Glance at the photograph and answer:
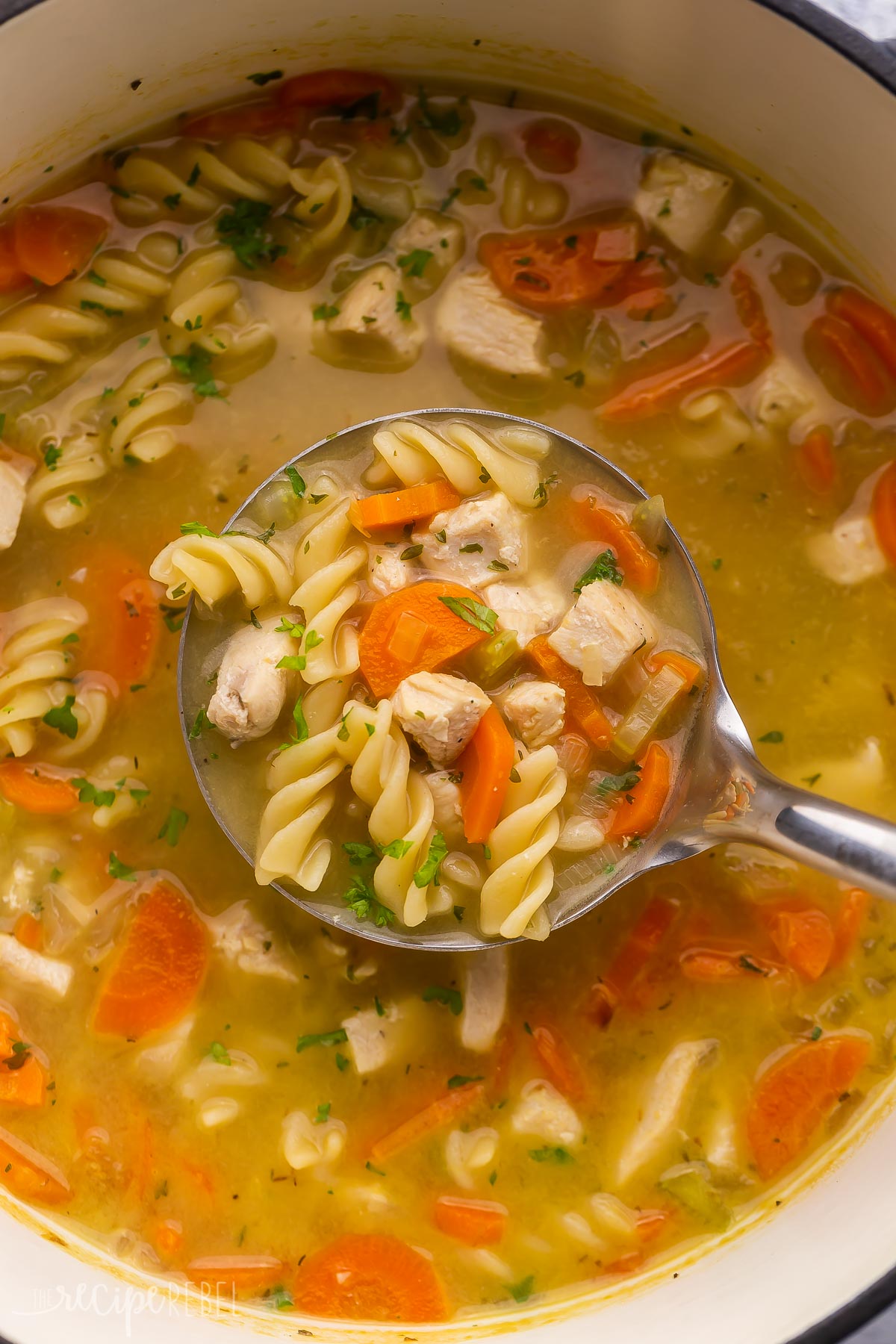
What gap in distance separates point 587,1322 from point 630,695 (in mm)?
2243

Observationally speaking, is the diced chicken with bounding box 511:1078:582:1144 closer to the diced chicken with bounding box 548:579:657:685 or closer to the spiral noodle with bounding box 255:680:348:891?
the spiral noodle with bounding box 255:680:348:891

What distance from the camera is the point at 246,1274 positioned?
4.08m

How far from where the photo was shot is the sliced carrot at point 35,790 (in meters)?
4.14

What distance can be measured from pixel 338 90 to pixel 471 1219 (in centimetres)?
420

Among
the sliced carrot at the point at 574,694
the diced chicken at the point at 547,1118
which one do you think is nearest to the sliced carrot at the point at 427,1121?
the diced chicken at the point at 547,1118

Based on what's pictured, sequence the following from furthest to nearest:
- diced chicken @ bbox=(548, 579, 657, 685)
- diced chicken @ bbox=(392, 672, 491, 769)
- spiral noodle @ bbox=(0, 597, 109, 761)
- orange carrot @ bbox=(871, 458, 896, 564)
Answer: orange carrot @ bbox=(871, 458, 896, 564)
spiral noodle @ bbox=(0, 597, 109, 761)
diced chicken @ bbox=(548, 579, 657, 685)
diced chicken @ bbox=(392, 672, 491, 769)

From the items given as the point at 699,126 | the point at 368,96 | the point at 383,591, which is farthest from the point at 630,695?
the point at 368,96

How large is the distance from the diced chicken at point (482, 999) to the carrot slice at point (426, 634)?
1.14 m

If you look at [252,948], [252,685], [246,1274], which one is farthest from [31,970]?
[252,685]

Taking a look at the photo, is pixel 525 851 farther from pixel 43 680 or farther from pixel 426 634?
pixel 43 680

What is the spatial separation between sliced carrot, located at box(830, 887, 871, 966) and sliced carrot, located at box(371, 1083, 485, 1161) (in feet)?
Answer: 4.61

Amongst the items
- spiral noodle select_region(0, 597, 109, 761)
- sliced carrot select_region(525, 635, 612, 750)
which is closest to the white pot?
spiral noodle select_region(0, 597, 109, 761)

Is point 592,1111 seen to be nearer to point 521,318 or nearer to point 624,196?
point 521,318

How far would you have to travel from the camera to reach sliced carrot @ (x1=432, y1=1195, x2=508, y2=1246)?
13.4 feet
